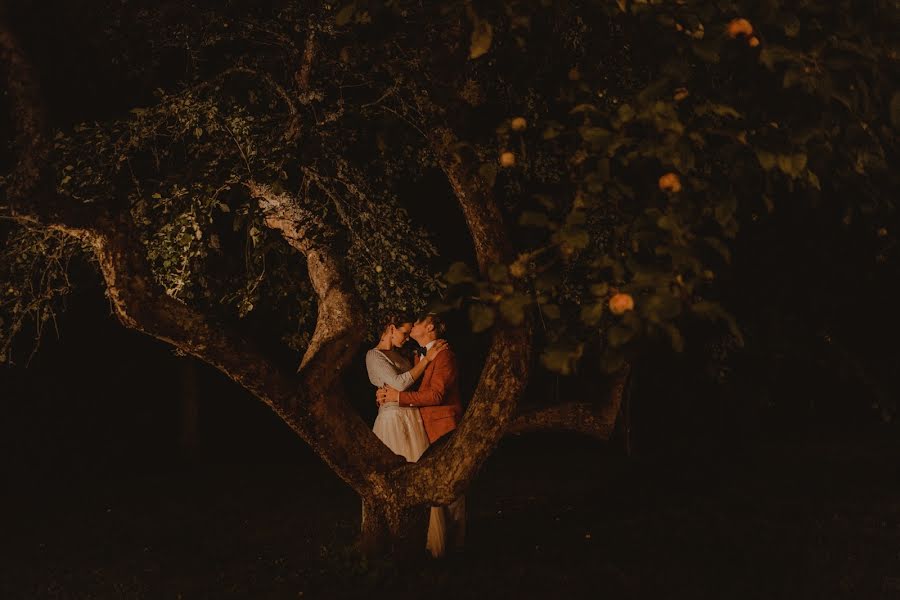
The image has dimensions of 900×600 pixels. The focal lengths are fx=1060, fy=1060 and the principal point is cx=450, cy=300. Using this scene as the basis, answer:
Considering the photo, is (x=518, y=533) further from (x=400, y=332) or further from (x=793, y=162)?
(x=793, y=162)

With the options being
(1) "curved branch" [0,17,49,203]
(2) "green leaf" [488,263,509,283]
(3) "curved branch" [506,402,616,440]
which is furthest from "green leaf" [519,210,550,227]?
(3) "curved branch" [506,402,616,440]

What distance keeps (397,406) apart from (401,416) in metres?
0.09

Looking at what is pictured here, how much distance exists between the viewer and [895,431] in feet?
64.2

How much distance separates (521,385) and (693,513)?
4097 mm

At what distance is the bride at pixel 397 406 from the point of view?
832cm

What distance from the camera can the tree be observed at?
429 centimetres

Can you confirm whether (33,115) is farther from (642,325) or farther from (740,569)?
(740,569)

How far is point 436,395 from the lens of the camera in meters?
8.20

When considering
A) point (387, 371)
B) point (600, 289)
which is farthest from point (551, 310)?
point (387, 371)

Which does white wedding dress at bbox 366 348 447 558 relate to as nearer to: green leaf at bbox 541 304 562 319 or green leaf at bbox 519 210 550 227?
green leaf at bbox 519 210 550 227

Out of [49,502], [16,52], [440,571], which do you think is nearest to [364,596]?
[440,571]

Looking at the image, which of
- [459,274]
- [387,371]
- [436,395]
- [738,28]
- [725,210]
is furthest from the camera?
[387,371]

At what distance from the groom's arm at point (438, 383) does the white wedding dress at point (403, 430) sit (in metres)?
0.22

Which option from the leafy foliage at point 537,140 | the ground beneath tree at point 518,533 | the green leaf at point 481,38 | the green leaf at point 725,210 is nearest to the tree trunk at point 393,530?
the ground beneath tree at point 518,533
